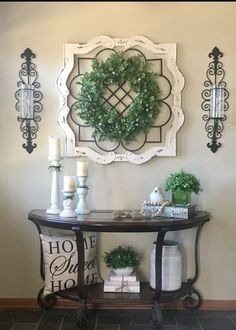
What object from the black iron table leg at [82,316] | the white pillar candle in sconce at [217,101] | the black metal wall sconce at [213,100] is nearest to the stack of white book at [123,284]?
the black iron table leg at [82,316]

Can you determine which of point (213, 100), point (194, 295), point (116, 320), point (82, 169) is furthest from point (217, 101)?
point (116, 320)

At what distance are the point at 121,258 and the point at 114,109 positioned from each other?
1.06 m

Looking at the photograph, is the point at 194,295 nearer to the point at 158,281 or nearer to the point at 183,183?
the point at 158,281

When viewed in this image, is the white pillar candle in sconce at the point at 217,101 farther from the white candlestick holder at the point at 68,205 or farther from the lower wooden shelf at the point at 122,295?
the lower wooden shelf at the point at 122,295

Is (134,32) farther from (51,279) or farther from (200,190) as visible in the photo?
(51,279)

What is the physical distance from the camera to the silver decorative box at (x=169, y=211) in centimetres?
237

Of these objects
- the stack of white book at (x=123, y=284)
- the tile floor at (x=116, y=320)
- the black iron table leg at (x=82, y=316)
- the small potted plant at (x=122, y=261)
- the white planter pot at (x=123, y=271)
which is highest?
the small potted plant at (x=122, y=261)

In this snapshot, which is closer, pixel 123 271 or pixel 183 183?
pixel 183 183

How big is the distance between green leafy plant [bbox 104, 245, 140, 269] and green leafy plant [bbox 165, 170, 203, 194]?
1.79 feet

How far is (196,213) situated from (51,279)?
1115 millimetres

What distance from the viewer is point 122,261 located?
2508 mm

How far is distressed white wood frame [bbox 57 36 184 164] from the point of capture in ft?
8.54

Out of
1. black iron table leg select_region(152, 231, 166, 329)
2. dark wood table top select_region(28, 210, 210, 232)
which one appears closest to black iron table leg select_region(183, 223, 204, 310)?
dark wood table top select_region(28, 210, 210, 232)

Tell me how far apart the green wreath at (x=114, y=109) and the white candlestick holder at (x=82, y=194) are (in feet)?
1.22
